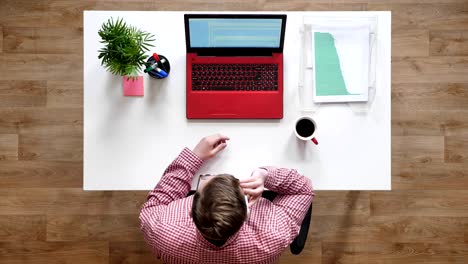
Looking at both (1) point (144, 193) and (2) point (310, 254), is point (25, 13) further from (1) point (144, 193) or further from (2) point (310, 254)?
(2) point (310, 254)

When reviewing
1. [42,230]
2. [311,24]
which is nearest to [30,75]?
[42,230]

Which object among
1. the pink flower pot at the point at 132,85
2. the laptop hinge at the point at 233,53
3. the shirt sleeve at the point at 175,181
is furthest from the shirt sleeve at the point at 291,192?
the pink flower pot at the point at 132,85

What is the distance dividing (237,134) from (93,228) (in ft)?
3.53

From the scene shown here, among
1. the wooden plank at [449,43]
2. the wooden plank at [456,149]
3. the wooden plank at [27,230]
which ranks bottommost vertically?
the wooden plank at [27,230]

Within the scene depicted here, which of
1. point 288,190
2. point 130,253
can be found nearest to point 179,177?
point 288,190

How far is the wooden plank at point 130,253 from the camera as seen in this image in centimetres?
203

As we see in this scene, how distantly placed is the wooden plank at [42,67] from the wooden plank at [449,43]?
1816 mm

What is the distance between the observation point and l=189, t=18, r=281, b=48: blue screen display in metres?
1.30

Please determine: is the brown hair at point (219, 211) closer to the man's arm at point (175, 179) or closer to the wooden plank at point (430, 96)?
the man's arm at point (175, 179)

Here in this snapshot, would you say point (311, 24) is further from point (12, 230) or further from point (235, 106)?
point (12, 230)

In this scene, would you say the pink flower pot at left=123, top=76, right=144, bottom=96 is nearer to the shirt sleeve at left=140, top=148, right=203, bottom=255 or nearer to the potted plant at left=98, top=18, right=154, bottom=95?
the potted plant at left=98, top=18, right=154, bottom=95

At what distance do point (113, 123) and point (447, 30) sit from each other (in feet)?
5.69

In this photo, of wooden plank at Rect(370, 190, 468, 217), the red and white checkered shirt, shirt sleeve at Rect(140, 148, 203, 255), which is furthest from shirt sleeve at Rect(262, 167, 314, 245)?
wooden plank at Rect(370, 190, 468, 217)

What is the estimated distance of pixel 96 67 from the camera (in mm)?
1420
